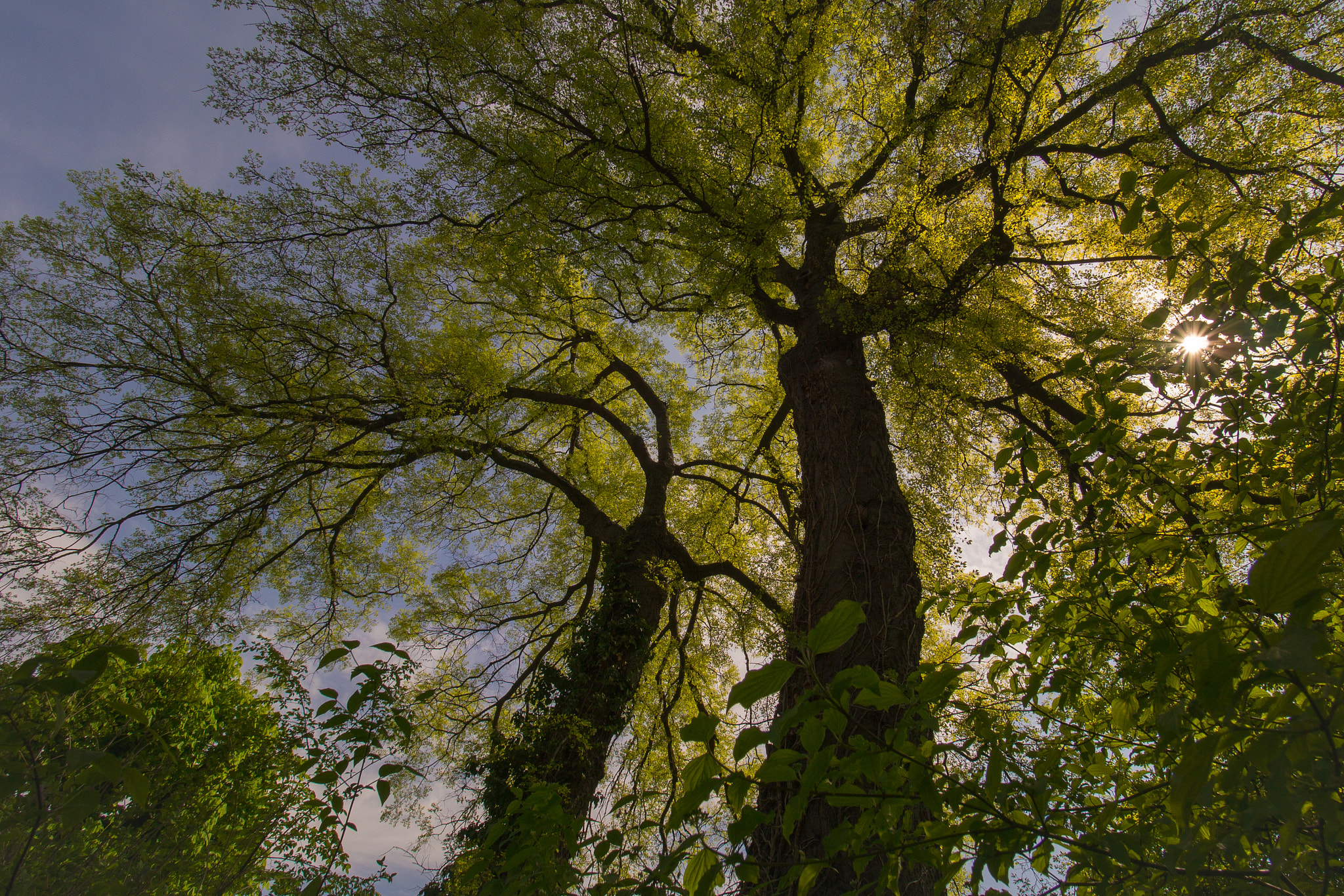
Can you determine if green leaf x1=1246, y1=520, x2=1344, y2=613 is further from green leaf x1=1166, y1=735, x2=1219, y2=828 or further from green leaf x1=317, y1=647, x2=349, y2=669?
green leaf x1=317, y1=647, x2=349, y2=669

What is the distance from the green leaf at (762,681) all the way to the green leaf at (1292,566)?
0.54 metres

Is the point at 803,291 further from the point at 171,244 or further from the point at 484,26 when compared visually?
the point at 171,244

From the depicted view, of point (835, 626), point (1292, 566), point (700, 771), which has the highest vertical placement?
point (1292, 566)

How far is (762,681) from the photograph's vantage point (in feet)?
2.54

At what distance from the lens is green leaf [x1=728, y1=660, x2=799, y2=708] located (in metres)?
0.73

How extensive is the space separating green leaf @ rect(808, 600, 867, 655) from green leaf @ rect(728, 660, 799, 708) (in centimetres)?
5

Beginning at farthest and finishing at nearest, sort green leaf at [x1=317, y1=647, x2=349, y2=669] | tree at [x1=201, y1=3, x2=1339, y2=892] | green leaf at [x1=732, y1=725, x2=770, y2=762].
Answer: tree at [x1=201, y1=3, x2=1339, y2=892] → green leaf at [x1=317, y1=647, x2=349, y2=669] → green leaf at [x1=732, y1=725, x2=770, y2=762]

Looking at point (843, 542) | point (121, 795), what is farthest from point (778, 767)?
point (843, 542)

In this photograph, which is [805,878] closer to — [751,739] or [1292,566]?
[751,739]

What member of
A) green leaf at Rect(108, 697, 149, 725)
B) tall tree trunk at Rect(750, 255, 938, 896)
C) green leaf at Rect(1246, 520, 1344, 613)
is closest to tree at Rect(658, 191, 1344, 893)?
green leaf at Rect(1246, 520, 1344, 613)

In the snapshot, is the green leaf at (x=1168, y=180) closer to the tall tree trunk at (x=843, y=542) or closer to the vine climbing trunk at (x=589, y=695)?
the tall tree trunk at (x=843, y=542)

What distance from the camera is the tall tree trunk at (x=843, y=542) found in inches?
103

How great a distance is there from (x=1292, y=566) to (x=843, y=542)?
3.04 meters

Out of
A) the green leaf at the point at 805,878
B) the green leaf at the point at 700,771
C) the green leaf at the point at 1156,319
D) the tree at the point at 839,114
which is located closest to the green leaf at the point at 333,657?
the green leaf at the point at 700,771
